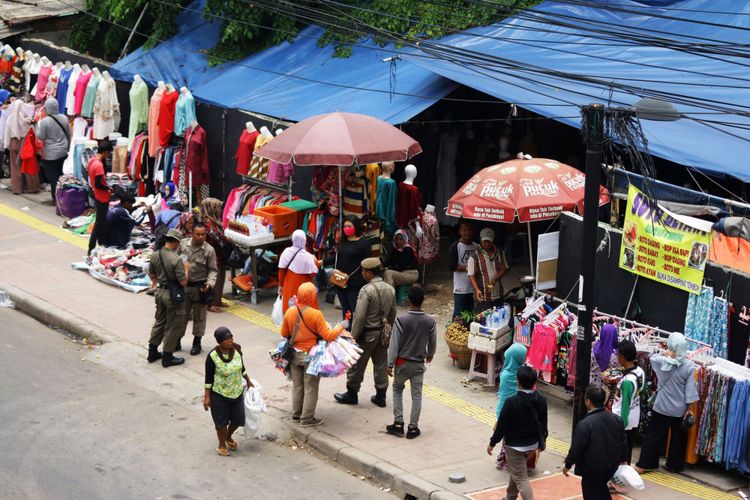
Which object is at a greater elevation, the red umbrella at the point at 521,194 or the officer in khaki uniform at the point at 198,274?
the red umbrella at the point at 521,194

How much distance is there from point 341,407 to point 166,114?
8.56 m

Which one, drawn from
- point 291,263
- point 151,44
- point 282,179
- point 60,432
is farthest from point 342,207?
point 151,44

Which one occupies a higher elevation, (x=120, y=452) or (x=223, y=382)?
(x=223, y=382)

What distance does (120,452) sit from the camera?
11789 millimetres

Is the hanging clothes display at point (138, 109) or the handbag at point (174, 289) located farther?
the hanging clothes display at point (138, 109)

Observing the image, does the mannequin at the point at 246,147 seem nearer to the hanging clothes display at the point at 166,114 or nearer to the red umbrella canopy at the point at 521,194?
the hanging clothes display at the point at 166,114

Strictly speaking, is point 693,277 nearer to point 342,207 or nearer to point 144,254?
point 342,207

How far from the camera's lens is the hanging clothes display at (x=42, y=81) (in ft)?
75.6

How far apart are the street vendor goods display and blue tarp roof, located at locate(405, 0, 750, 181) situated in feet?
4.04

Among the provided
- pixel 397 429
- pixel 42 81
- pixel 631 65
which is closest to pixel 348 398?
pixel 397 429

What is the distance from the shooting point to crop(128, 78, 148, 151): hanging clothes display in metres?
20.8

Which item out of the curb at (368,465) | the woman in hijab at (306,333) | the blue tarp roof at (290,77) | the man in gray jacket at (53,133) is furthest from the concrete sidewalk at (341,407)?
the blue tarp roof at (290,77)

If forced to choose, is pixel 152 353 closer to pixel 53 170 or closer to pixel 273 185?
pixel 273 185

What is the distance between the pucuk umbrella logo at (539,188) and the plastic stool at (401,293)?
3.33m
